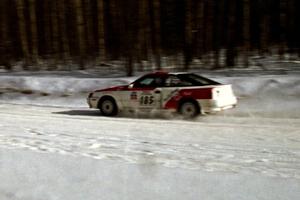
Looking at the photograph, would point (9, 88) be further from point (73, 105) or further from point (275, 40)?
point (275, 40)

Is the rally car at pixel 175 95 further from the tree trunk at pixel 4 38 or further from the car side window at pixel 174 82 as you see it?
the tree trunk at pixel 4 38

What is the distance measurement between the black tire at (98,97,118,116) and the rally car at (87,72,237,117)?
0.03 m

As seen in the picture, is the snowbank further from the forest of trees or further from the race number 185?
the race number 185

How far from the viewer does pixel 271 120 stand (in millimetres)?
10086

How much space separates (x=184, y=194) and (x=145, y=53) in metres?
13.9

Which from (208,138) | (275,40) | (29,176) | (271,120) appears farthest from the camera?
(275,40)

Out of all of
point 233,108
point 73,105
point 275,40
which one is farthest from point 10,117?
point 275,40

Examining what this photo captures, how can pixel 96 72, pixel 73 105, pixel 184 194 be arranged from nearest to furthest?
1. pixel 184 194
2. pixel 73 105
3. pixel 96 72

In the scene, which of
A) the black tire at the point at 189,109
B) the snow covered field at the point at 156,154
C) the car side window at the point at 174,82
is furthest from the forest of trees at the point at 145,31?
the black tire at the point at 189,109

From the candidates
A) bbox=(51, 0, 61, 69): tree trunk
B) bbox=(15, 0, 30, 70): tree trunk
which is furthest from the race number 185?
bbox=(15, 0, 30, 70): tree trunk

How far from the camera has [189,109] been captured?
10.8 meters

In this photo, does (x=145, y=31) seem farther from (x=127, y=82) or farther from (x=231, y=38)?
(x=231, y=38)

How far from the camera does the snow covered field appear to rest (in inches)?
182

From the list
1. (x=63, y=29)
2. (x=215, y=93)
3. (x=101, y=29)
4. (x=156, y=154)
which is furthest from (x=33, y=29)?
(x=156, y=154)
